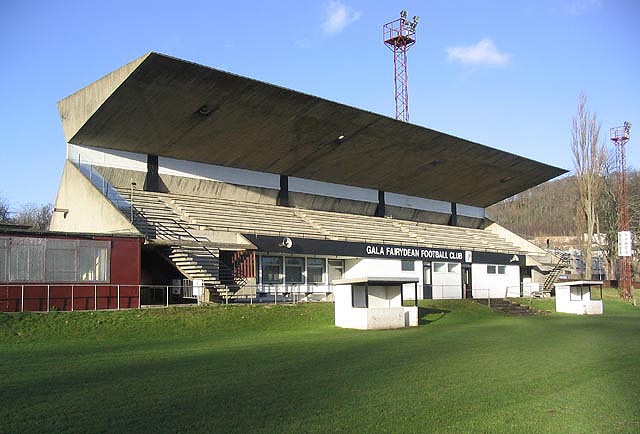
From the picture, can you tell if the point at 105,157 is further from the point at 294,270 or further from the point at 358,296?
the point at 358,296

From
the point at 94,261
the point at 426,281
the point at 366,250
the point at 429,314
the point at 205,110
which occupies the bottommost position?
the point at 429,314

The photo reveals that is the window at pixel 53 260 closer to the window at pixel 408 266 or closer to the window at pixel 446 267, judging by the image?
the window at pixel 408 266

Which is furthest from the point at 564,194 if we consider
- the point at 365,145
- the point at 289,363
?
the point at 289,363

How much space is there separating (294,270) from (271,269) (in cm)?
198

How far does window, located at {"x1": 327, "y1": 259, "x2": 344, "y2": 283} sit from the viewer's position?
4009 cm

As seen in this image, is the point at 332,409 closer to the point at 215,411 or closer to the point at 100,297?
the point at 215,411

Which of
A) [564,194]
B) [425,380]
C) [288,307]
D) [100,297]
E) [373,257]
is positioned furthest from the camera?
[564,194]

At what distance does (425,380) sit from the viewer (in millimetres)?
12117

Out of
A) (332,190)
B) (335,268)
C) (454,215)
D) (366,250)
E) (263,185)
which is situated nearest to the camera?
(366,250)

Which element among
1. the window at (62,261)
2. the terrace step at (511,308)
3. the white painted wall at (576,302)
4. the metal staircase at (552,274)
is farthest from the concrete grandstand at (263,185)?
the white painted wall at (576,302)

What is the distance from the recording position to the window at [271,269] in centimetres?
3609

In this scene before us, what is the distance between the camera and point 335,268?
40.3 meters

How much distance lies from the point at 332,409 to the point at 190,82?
22.9 m

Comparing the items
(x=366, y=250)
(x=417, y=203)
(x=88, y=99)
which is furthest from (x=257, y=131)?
(x=417, y=203)
